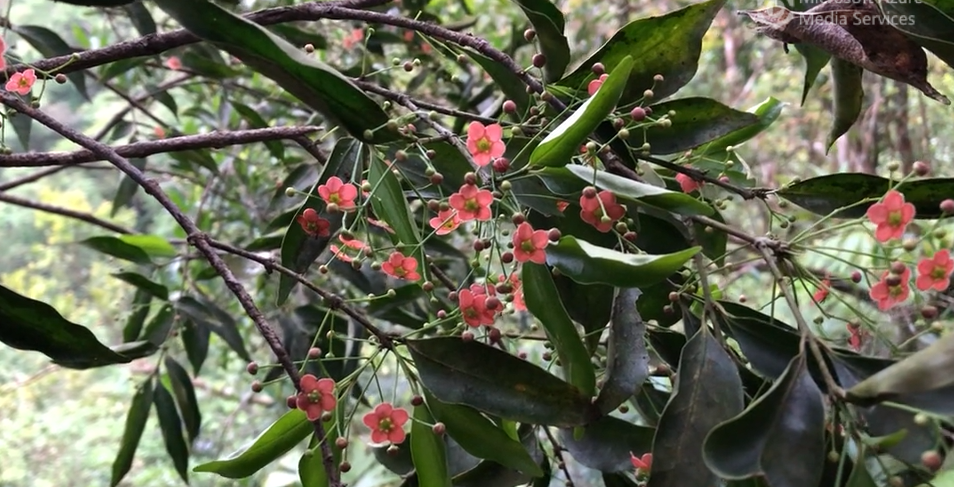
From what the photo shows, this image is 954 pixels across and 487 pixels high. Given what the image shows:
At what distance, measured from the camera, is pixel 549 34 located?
0.53 metres

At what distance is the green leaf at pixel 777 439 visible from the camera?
34cm

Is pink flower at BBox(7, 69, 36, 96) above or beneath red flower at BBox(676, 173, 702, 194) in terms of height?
above

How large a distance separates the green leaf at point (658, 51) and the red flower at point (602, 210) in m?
0.12

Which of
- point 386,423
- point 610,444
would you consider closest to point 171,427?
point 386,423

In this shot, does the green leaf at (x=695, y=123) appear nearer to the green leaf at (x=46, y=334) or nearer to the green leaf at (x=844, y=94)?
the green leaf at (x=844, y=94)

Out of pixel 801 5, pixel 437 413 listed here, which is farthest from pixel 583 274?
pixel 801 5

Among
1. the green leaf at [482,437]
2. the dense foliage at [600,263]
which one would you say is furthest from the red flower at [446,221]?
the green leaf at [482,437]

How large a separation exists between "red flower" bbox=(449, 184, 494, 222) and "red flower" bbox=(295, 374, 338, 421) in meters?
0.15

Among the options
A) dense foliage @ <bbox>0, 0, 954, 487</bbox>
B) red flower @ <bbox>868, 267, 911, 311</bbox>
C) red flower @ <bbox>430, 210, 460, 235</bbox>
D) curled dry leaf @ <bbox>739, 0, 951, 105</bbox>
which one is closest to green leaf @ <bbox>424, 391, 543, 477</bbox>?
dense foliage @ <bbox>0, 0, 954, 487</bbox>

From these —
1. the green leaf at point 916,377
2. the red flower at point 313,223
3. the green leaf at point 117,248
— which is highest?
the green leaf at point 117,248

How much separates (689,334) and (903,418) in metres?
0.13

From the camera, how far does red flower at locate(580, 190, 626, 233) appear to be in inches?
16.2

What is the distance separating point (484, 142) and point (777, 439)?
Result: 0.24 metres

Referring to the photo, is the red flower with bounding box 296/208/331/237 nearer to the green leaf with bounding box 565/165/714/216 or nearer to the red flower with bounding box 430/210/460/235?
the red flower with bounding box 430/210/460/235
